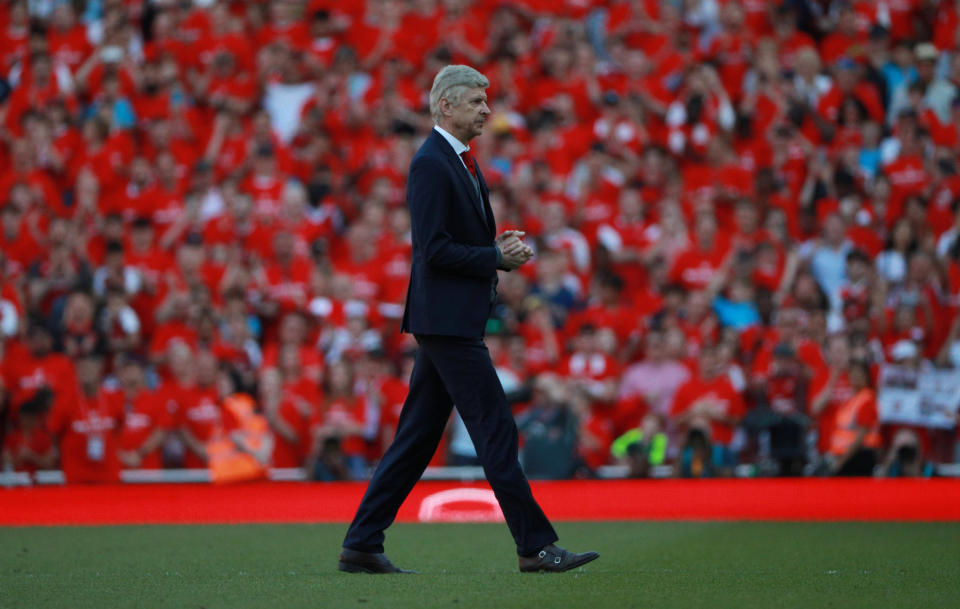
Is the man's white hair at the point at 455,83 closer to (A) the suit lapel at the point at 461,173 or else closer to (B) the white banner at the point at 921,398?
(A) the suit lapel at the point at 461,173

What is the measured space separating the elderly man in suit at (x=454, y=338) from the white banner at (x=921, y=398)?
23.0 ft

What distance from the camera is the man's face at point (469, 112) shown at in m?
6.03

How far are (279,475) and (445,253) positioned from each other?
7474mm

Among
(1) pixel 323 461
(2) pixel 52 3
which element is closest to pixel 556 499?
(1) pixel 323 461

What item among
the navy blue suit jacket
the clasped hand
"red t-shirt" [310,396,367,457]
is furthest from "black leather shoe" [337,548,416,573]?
"red t-shirt" [310,396,367,457]

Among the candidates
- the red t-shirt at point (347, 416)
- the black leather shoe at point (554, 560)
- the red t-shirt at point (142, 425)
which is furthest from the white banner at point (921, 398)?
the black leather shoe at point (554, 560)

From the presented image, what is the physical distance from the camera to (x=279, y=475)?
12.9 meters

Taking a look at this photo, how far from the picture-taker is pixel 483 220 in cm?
609

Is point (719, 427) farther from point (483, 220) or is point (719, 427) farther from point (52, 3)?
point (52, 3)

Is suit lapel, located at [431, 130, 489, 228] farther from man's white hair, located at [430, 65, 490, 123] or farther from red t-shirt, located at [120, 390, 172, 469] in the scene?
red t-shirt, located at [120, 390, 172, 469]

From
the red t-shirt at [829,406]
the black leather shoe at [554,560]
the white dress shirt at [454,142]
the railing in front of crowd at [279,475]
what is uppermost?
the white dress shirt at [454,142]

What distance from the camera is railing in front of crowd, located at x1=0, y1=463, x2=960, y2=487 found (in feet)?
39.3

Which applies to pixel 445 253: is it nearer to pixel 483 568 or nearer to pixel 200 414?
pixel 483 568

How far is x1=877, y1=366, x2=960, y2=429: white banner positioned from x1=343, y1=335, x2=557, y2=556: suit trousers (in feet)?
23.1
